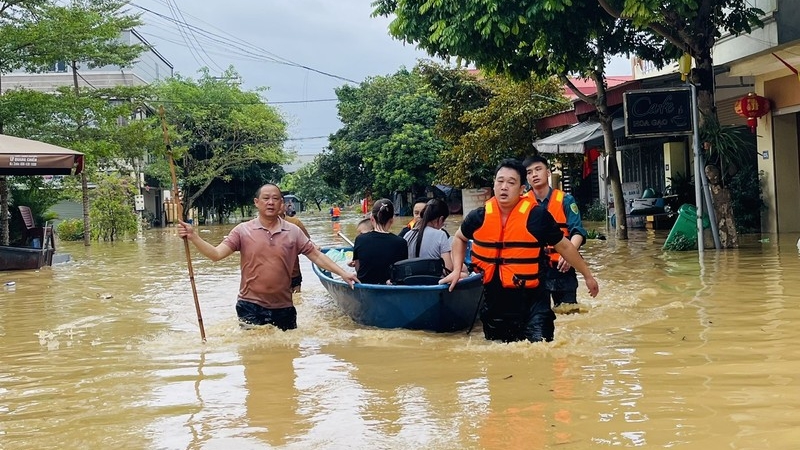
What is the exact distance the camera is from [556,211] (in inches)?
284

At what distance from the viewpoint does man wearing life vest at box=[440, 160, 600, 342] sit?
19.0 feet

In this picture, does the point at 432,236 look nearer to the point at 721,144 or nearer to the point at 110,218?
the point at 721,144

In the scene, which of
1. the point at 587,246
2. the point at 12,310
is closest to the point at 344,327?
the point at 12,310

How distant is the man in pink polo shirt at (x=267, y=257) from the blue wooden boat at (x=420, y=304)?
562 millimetres

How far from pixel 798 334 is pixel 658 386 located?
87.9 inches

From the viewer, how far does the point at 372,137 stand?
4550cm

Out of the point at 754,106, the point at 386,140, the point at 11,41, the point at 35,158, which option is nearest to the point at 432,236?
the point at 35,158

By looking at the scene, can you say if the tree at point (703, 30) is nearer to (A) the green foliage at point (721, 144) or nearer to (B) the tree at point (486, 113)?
(A) the green foliage at point (721, 144)

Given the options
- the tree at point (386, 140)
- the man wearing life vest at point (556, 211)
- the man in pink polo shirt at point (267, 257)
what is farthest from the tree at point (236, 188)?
the man wearing life vest at point (556, 211)

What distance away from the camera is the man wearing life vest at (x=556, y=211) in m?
7.21

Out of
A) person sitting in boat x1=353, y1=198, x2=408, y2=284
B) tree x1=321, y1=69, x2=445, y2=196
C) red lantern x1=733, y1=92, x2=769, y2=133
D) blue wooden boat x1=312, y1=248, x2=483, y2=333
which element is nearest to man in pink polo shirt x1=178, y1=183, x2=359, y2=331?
blue wooden boat x1=312, y1=248, x2=483, y2=333

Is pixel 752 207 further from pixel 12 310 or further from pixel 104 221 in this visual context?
pixel 104 221

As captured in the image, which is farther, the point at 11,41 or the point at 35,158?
the point at 11,41

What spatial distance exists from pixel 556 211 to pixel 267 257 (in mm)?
2416
